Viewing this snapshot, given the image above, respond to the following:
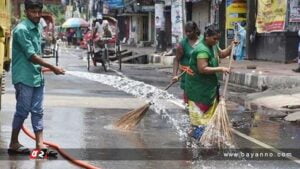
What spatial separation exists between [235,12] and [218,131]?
19628 mm

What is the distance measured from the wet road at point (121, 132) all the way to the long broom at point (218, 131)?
1.21 ft

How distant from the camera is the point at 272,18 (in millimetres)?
22734

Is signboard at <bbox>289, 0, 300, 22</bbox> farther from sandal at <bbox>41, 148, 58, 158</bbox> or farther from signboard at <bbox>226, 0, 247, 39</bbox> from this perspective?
sandal at <bbox>41, 148, 58, 158</bbox>

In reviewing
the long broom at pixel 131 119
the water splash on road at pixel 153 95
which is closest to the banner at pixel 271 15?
the water splash on road at pixel 153 95

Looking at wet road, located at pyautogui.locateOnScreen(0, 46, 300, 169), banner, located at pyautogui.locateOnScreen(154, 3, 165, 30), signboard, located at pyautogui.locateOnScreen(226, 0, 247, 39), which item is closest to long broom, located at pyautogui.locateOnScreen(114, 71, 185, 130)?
wet road, located at pyautogui.locateOnScreen(0, 46, 300, 169)

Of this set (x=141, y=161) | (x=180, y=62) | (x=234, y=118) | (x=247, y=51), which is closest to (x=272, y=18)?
(x=247, y=51)

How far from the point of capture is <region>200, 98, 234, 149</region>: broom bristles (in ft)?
24.8

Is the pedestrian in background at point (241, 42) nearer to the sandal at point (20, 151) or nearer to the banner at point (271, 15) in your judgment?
the banner at point (271, 15)

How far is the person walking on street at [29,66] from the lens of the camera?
664cm

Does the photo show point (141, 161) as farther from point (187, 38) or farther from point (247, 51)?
point (247, 51)

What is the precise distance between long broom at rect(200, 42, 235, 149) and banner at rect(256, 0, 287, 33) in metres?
14.8

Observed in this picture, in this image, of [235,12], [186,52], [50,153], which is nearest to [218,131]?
[50,153]

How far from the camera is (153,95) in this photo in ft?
46.3

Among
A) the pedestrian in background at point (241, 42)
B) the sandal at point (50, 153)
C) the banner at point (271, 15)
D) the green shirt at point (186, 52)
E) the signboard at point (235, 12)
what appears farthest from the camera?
the signboard at point (235, 12)
